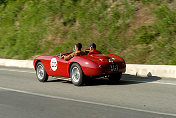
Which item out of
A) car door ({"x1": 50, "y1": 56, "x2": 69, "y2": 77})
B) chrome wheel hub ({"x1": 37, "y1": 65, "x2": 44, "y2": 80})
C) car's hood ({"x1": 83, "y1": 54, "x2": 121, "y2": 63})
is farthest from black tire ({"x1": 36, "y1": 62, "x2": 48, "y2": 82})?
car's hood ({"x1": 83, "y1": 54, "x2": 121, "y2": 63})

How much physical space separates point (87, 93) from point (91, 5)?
13.0 m

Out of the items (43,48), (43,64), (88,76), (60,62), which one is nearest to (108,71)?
(88,76)

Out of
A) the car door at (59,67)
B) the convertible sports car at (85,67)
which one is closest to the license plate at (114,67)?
the convertible sports car at (85,67)

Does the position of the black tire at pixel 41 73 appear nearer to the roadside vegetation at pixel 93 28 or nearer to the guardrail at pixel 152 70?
the guardrail at pixel 152 70

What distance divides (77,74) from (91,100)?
2420mm

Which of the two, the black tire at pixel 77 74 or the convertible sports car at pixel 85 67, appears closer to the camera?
the convertible sports car at pixel 85 67

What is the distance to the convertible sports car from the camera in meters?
9.23

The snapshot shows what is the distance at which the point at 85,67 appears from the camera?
9328 mm

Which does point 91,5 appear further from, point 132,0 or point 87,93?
point 87,93

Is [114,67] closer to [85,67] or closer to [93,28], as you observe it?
[85,67]

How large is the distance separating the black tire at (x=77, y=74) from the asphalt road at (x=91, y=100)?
0.69 feet

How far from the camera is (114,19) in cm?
1833

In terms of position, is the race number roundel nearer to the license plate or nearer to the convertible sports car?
the convertible sports car

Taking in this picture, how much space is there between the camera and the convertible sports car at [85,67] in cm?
923
